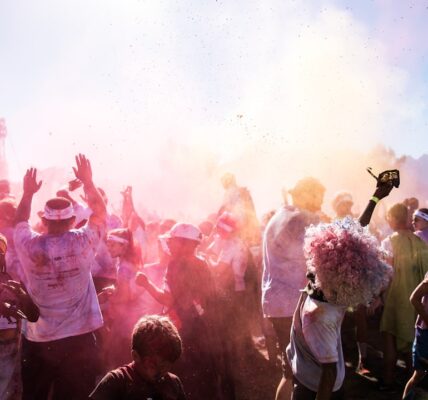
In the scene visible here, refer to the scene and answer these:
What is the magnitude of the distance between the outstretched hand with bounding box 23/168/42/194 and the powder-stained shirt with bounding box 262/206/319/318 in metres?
2.26

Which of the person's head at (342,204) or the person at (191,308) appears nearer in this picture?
the person at (191,308)

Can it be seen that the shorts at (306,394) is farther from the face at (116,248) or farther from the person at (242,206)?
the person at (242,206)

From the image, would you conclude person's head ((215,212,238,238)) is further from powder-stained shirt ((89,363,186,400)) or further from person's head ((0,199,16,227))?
powder-stained shirt ((89,363,186,400))

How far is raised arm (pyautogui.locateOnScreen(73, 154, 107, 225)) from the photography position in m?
3.73

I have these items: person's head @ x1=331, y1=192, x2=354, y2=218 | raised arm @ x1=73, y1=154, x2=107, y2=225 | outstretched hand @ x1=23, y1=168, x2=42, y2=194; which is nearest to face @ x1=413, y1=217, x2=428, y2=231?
person's head @ x1=331, y1=192, x2=354, y2=218

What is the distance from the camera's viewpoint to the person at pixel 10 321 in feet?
10.1

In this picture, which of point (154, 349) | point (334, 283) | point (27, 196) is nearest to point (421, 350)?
point (334, 283)

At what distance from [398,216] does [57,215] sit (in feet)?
12.6

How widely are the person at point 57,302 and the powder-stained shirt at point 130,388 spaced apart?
161 cm

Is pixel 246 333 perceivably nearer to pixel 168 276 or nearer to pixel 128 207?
pixel 128 207

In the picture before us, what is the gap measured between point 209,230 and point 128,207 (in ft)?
7.21

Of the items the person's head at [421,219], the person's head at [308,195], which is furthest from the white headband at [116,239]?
the person's head at [421,219]

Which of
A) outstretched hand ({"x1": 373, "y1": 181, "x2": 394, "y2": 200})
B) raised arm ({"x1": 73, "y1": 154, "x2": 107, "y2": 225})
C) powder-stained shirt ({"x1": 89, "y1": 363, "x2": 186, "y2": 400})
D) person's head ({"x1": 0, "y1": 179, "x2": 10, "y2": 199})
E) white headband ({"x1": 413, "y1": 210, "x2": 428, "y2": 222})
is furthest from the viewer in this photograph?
person's head ({"x1": 0, "y1": 179, "x2": 10, "y2": 199})

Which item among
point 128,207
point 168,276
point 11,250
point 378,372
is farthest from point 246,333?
point 11,250
